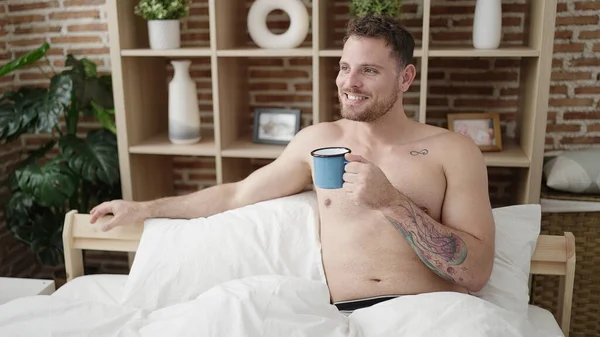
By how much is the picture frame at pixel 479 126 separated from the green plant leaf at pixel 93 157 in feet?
4.73

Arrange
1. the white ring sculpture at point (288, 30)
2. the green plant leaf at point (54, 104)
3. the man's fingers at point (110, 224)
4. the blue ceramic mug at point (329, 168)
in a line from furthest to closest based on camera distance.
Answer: the green plant leaf at point (54, 104), the white ring sculpture at point (288, 30), the man's fingers at point (110, 224), the blue ceramic mug at point (329, 168)

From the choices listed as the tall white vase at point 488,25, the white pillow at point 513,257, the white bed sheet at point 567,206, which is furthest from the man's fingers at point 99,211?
the white bed sheet at point 567,206

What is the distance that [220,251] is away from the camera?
189 centimetres

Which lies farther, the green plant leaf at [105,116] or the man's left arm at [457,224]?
the green plant leaf at [105,116]

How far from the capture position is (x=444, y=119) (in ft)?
8.69

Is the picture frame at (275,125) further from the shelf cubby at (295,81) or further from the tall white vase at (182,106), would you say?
the tall white vase at (182,106)

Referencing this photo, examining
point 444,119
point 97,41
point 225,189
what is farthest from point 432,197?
point 97,41

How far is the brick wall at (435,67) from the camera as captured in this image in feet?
8.19

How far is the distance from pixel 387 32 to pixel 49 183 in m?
1.57

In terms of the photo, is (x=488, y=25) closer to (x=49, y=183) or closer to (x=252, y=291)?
(x=252, y=291)

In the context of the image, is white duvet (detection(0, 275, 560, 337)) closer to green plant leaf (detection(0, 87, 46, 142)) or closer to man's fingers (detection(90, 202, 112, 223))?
man's fingers (detection(90, 202, 112, 223))

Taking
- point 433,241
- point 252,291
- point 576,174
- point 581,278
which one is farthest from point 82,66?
point 581,278

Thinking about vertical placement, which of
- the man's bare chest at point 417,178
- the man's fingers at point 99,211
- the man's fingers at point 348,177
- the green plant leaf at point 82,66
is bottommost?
the man's fingers at point 99,211

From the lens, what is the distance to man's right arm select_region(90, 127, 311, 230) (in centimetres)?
202
